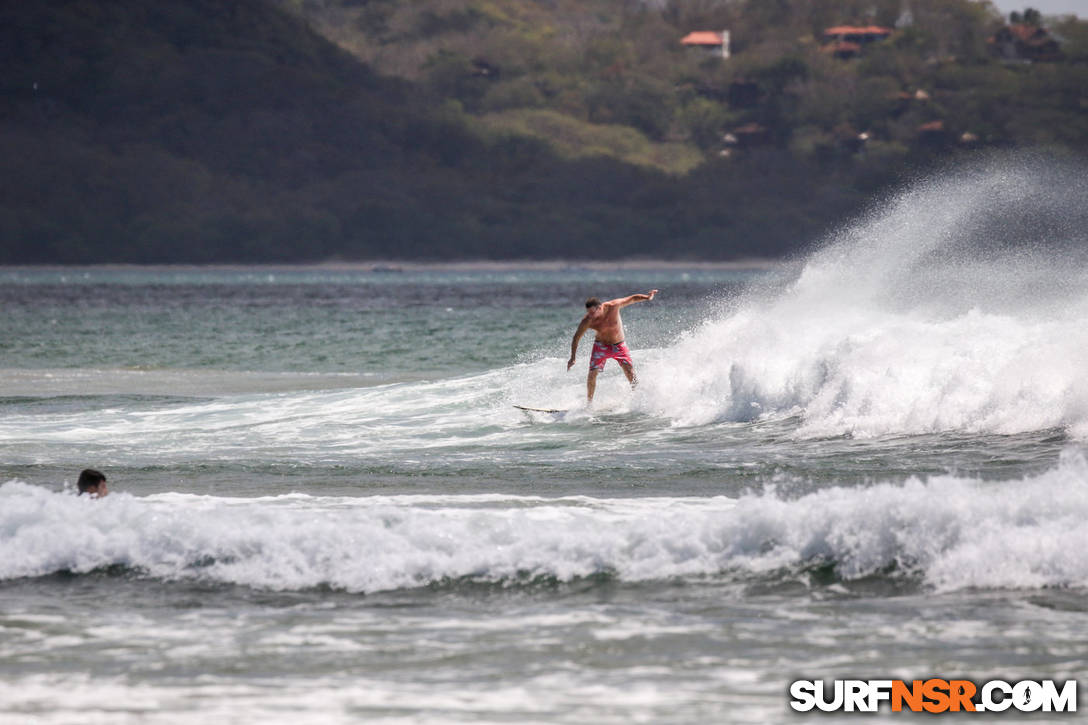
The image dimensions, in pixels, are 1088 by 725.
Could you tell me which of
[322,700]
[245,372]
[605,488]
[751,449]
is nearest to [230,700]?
[322,700]

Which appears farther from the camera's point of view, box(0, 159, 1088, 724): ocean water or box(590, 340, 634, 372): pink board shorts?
box(590, 340, 634, 372): pink board shorts

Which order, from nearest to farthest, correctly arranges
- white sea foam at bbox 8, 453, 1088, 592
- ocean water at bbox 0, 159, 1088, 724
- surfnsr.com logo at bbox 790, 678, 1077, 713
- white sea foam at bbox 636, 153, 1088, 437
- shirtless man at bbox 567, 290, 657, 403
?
1. surfnsr.com logo at bbox 790, 678, 1077, 713
2. ocean water at bbox 0, 159, 1088, 724
3. white sea foam at bbox 8, 453, 1088, 592
4. white sea foam at bbox 636, 153, 1088, 437
5. shirtless man at bbox 567, 290, 657, 403

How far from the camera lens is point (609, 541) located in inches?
→ 405

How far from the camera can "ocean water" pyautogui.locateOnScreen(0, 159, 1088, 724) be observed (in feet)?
25.5

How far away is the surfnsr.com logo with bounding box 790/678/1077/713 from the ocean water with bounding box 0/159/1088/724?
0.36 ft

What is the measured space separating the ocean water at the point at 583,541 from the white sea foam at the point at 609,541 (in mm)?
26

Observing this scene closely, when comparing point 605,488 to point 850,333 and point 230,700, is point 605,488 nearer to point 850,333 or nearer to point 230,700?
point 230,700

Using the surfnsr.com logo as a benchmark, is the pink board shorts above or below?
above

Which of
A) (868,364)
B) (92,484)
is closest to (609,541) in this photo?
(92,484)

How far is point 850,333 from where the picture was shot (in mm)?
20922

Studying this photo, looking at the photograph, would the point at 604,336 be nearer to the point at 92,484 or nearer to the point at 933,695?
the point at 92,484

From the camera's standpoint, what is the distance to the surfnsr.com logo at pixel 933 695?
286 inches

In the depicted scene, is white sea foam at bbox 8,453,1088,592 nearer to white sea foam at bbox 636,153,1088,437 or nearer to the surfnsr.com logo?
the surfnsr.com logo

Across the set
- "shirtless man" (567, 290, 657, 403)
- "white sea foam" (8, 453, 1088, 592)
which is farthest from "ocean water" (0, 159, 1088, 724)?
"shirtless man" (567, 290, 657, 403)
